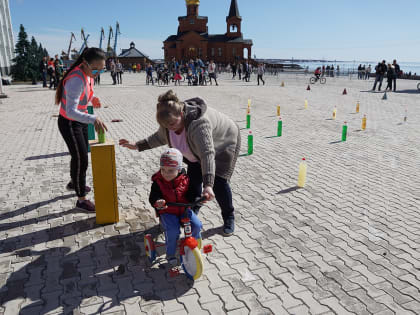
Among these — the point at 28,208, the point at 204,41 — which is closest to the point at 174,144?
the point at 28,208

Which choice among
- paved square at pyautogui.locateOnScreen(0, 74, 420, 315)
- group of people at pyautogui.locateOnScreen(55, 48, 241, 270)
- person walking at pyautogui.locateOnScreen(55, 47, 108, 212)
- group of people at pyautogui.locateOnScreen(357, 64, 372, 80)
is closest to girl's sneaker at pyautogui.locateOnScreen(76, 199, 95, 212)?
group of people at pyautogui.locateOnScreen(55, 48, 241, 270)

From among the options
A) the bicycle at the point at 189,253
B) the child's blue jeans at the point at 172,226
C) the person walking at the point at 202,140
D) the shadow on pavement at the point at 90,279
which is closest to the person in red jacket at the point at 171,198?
the child's blue jeans at the point at 172,226

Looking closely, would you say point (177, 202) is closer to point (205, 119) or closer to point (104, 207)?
point (205, 119)

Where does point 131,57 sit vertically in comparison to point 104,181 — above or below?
above

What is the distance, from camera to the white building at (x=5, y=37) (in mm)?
40750

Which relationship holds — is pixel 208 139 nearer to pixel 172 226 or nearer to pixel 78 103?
pixel 172 226

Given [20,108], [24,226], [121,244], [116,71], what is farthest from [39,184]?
[116,71]

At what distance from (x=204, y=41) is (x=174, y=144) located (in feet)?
222

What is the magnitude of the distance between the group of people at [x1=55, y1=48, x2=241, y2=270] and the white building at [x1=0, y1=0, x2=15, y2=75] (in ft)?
138

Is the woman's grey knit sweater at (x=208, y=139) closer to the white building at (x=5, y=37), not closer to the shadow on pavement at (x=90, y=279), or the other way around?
the shadow on pavement at (x=90, y=279)

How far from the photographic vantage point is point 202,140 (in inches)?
121

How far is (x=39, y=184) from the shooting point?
5.73 meters

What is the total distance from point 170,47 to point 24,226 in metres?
68.6

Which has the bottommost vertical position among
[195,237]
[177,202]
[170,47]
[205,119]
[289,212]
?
[289,212]
